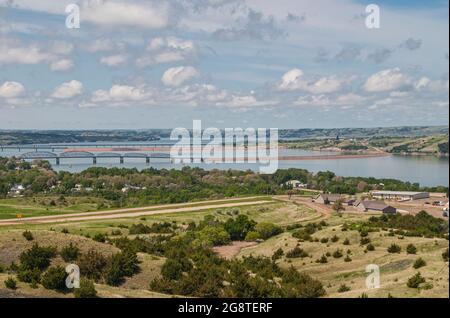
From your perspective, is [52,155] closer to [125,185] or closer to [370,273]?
[125,185]

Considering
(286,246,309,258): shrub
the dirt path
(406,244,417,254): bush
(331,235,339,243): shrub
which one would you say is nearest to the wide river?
the dirt path

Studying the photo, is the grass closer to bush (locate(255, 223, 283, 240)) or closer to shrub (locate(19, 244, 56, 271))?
shrub (locate(19, 244, 56, 271))

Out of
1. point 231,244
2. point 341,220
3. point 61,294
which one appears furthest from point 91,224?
point 61,294

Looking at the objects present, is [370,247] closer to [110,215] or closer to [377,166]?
[110,215]

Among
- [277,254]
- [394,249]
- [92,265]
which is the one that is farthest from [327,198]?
[92,265]

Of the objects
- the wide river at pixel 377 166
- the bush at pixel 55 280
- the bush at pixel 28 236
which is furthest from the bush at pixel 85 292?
the wide river at pixel 377 166

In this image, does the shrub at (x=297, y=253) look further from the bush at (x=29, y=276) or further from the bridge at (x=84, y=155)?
the bridge at (x=84, y=155)
